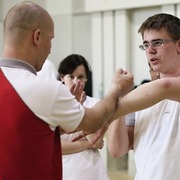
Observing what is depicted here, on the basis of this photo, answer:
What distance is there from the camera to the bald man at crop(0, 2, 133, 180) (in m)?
1.46

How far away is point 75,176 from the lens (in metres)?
2.62

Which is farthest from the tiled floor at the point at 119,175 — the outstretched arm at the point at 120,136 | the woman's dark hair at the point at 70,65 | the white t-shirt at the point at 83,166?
the outstretched arm at the point at 120,136

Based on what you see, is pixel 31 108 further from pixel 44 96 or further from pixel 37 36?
pixel 37 36

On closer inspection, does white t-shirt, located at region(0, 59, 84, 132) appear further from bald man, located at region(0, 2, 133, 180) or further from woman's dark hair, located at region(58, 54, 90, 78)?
woman's dark hair, located at region(58, 54, 90, 78)

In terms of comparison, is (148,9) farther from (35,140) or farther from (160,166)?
(35,140)

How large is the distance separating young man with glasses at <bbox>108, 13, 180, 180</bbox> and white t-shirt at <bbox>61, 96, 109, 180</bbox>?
0.66 metres

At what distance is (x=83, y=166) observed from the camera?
8.66ft

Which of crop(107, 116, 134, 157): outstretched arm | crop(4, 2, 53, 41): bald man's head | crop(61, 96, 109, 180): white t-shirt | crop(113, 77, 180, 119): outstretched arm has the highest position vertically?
crop(4, 2, 53, 41): bald man's head

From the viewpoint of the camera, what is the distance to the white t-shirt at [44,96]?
57.2 inches

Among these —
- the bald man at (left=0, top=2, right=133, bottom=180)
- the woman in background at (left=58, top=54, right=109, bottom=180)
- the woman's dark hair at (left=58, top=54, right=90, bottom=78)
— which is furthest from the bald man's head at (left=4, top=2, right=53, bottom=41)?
the woman's dark hair at (left=58, top=54, right=90, bottom=78)

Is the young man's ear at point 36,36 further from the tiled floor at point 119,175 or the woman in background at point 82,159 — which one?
the tiled floor at point 119,175

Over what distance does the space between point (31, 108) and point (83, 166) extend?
1250 millimetres

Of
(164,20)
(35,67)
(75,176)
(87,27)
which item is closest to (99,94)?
(87,27)

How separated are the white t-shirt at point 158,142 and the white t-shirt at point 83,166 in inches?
29.0
